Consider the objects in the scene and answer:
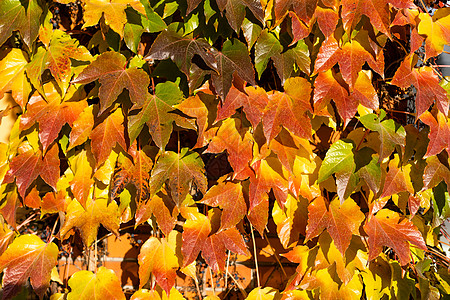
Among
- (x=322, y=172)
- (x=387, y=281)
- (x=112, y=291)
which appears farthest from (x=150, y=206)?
(x=387, y=281)

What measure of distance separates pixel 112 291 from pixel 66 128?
20.5 inches

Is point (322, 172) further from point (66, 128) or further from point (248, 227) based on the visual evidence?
point (66, 128)

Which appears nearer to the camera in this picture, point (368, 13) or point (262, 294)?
point (368, 13)

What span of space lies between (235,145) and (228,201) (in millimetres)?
174

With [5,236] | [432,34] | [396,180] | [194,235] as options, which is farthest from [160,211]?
[432,34]

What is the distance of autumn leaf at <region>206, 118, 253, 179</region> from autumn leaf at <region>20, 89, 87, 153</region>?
16.3 inches

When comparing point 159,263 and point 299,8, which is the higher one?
point 299,8

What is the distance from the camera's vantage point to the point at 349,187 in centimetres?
114

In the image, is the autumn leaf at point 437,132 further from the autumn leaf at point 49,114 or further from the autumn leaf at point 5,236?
the autumn leaf at point 5,236

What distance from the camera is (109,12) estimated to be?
3.51 ft

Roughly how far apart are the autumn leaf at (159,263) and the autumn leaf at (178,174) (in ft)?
0.66

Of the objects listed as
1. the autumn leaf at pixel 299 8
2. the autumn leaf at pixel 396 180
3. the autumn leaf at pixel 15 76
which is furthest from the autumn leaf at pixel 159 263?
the autumn leaf at pixel 299 8

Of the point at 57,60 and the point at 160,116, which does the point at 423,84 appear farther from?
the point at 57,60

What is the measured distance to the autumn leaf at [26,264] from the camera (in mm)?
1165
